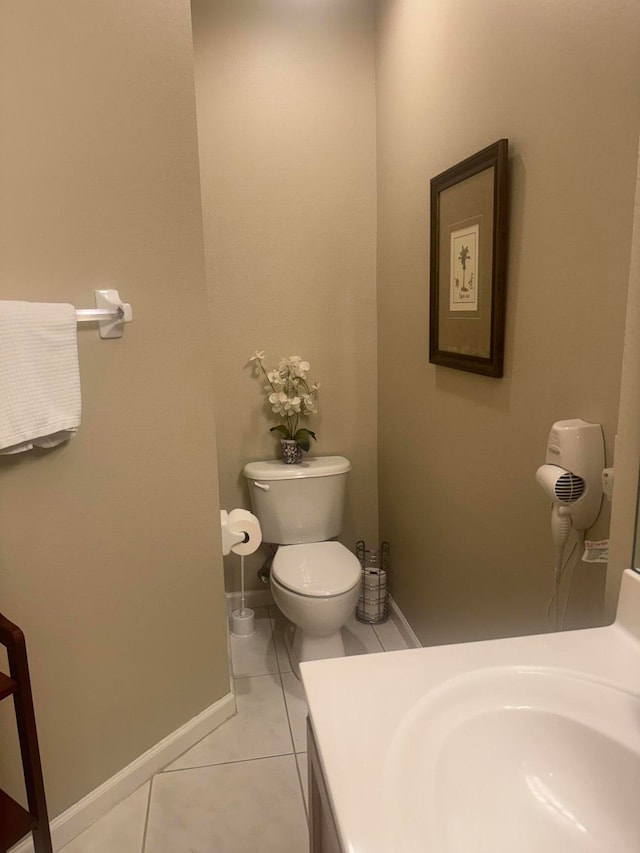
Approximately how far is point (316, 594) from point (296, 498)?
1.66ft

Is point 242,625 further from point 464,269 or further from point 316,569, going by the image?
point 464,269

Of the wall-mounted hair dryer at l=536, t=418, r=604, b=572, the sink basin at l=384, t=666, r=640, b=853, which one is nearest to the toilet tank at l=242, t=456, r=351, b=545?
the wall-mounted hair dryer at l=536, t=418, r=604, b=572

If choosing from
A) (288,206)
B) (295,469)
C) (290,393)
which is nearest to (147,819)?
(295,469)

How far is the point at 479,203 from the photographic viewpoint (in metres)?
1.69

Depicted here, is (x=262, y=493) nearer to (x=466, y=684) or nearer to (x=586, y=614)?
(x=586, y=614)

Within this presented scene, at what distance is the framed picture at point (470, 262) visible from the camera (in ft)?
5.25

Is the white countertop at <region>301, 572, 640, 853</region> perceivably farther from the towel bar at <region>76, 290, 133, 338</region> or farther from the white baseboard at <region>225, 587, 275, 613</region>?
the white baseboard at <region>225, 587, 275, 613</region>

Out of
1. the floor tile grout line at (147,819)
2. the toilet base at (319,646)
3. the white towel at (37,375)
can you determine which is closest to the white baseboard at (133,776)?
the floor tile grout line at (147,819)

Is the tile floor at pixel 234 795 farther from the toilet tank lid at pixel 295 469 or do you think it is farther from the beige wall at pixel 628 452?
the beige wall at pixel 628 452

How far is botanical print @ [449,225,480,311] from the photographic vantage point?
1.75 meters

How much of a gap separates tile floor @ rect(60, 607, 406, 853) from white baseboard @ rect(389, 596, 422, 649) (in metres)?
0.50

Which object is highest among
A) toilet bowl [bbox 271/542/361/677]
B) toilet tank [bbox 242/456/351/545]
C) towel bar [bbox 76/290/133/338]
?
towel bar [bbox 76/290/133/338]

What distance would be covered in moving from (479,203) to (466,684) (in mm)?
1300

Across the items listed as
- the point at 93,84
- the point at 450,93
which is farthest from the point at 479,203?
the point at 93,84
